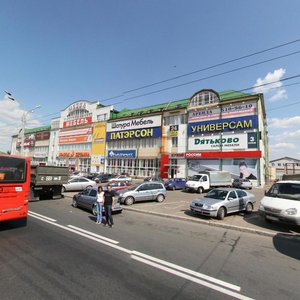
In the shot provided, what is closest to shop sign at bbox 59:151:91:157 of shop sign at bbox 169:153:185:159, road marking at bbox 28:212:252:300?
shop sign at bbox 169:153:185:159

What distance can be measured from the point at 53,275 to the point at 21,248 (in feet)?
7.31

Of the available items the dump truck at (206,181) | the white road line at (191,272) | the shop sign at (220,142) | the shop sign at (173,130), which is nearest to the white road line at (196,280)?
the white road line at (191,272)

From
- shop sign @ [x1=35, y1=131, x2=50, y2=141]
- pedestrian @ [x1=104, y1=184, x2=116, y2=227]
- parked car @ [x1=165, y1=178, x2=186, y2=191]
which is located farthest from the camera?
shop sign @ [x1=35, y1=131, x2=50, y2=141]

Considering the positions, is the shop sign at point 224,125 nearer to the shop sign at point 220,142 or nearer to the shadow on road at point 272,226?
the shop sign at point 220,142

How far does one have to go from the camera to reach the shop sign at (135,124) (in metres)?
44.9

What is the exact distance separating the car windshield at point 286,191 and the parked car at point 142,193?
26.8ft

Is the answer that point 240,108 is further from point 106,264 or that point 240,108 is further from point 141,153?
point 106,264

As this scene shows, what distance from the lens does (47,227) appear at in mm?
8766

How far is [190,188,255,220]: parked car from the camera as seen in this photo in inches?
432

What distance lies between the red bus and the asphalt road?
0.72 m

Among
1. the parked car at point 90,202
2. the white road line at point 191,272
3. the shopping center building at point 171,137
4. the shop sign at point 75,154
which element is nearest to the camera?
the white road line at point 191,272

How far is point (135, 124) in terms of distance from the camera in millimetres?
47781

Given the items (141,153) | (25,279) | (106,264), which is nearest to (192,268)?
(106,264)

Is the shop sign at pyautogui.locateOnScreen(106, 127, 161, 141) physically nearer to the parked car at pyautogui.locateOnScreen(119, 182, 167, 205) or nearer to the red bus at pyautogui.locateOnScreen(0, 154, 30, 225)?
the parked car at pyautogui.locateOnScreen(119, 182, 167, 205)
